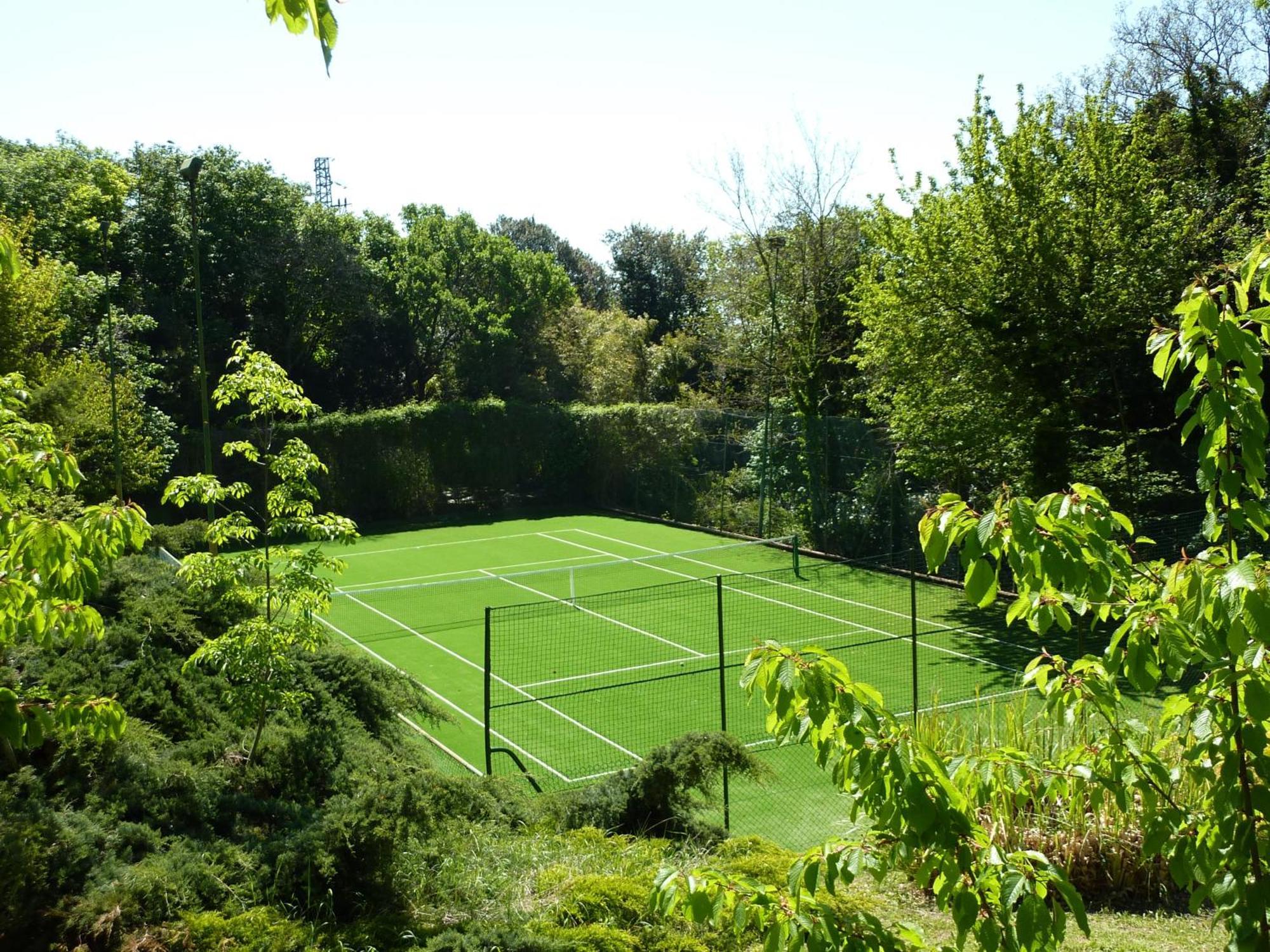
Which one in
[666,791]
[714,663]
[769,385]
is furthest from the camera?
[769,385]

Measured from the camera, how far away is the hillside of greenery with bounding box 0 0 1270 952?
330 cm

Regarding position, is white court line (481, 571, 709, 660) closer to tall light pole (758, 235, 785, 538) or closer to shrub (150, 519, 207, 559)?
shrub (150, 519, 207, 559)

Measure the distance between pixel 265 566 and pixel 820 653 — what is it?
6.53m

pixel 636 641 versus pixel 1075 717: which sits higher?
pixel 1075 717

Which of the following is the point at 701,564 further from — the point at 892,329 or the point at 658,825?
the point at 658,825

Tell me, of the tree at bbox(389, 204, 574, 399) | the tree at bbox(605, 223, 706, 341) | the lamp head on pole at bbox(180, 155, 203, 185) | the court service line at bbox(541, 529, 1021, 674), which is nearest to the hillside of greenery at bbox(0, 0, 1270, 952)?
the court service line at bbox(541, 529, 1021, 674)

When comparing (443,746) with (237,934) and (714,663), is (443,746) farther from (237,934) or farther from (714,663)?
(237,934)

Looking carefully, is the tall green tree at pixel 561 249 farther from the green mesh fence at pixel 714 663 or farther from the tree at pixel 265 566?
the tree at pixel 265 566

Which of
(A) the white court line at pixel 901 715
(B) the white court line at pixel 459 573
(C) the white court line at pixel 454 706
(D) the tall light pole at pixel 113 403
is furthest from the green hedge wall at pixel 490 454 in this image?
(A) the white court line at pixel 901 715

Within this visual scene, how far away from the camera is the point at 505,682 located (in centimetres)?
1725

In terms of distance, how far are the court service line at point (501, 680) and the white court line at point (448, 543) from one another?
6.05 metres

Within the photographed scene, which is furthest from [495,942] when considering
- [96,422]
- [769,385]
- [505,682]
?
[769,385]

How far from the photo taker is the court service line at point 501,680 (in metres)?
14.5

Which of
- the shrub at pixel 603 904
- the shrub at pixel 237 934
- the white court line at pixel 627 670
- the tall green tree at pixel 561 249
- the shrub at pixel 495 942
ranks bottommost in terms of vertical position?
the white court line at pixel 627 670
